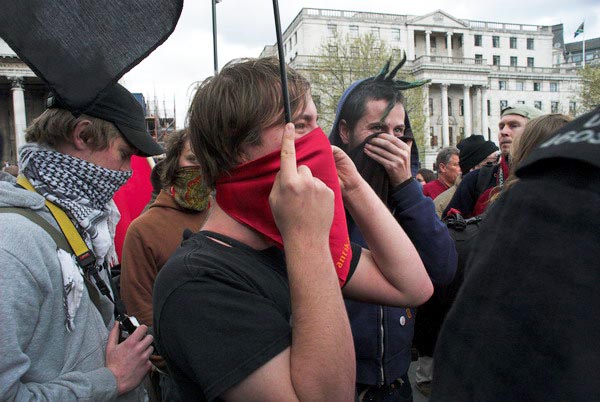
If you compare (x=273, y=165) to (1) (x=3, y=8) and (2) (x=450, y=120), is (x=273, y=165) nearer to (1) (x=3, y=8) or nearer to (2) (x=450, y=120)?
(1) (x=3, y=8)

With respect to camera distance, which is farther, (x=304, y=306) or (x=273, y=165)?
(x=273, y=165)

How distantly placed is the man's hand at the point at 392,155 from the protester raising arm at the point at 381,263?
1.62 ft

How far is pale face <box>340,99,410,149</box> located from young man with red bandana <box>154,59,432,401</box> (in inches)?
42.3

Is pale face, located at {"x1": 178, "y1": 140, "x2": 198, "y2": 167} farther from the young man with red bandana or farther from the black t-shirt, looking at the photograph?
the black t-shirt

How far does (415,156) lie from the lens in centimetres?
285

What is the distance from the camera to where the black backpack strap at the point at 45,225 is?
1659 mm

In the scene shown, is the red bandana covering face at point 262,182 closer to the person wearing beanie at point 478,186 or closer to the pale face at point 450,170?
the person wearing beanie at point 478,186

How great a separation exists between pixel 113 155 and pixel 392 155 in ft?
4.13

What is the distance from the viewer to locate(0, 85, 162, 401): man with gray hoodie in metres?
1.47

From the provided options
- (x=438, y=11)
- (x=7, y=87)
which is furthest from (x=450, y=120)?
(x=7, y=87)

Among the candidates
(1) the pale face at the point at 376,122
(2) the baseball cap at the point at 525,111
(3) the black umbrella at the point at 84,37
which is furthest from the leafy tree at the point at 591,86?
(3) the black umbrella at the point at 84,37

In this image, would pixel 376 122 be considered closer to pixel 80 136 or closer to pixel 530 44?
pixel 80 136

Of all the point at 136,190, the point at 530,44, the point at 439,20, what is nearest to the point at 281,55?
the point at 136,190

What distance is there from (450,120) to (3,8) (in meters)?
63.8
